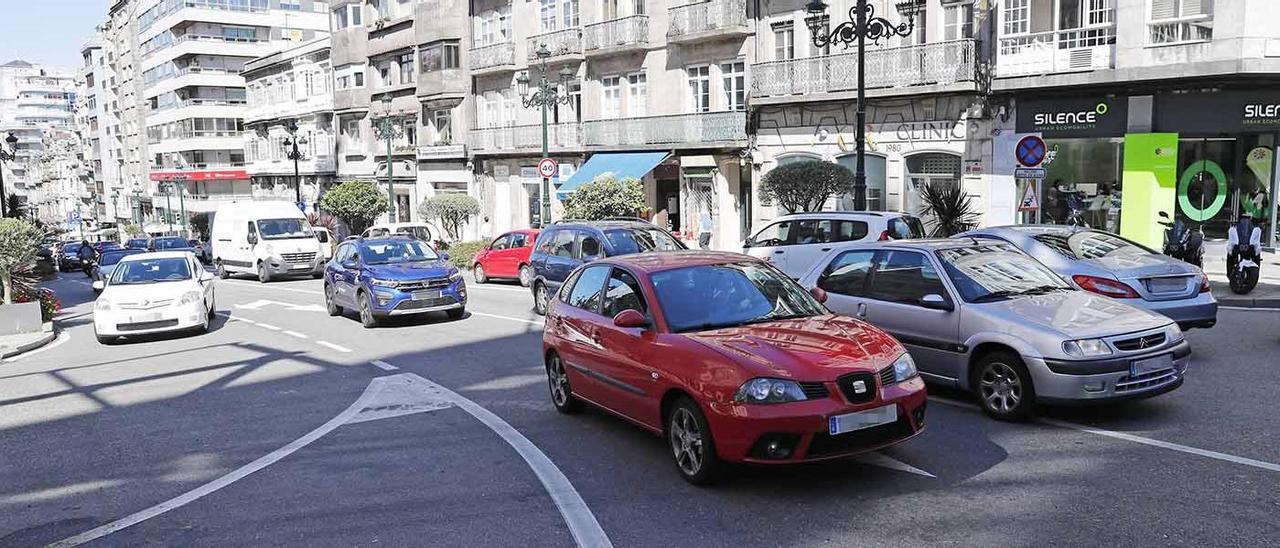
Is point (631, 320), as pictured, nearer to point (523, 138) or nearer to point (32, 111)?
point (523, 138)

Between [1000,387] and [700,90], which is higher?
[700,90]

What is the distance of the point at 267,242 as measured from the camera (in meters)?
28.7

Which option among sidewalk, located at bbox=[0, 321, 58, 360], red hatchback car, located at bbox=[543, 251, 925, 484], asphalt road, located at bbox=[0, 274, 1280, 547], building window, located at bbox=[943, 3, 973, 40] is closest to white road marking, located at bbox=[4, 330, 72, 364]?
sidewalk, located at bbox=[0, 321, 58, 360]

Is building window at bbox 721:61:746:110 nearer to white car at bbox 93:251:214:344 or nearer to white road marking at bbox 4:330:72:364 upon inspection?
white car at bbox 93:251:214:344

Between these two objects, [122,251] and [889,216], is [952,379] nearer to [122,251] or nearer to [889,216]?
[889,216]

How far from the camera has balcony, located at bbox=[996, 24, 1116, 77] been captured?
2245cm

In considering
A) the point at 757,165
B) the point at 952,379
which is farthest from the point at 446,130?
the point at 952,379

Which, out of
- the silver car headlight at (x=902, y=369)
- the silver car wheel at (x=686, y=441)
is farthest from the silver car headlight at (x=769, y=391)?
the silver car headlight at (x=902, y=369)

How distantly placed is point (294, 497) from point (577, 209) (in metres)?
21.2

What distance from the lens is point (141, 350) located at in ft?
50.5

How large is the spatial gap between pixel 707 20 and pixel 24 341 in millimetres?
21807

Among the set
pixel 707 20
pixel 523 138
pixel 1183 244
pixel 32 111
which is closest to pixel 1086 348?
pixel 1183 244

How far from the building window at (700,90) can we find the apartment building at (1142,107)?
10.6 meters

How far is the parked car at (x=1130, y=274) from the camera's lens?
10602 mm
